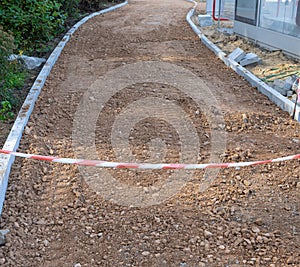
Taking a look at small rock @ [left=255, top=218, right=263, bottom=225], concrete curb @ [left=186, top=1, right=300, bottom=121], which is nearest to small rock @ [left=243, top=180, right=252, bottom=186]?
small rock @ [left=255, top=218, right=263, bottom=225]

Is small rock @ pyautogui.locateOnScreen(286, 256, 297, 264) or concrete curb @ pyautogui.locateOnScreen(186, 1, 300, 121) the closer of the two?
small rock @ pyautogui.locateOnScreen(286, 256, 297, 264)

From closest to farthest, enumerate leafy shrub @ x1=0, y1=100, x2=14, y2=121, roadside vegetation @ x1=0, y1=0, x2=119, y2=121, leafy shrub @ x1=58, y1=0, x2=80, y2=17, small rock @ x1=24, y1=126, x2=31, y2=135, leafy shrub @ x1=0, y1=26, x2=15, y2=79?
small rock @ x1=24, y1=126, x2=31, y2=135
leafy shrub @ x1=0, y1=100, x2=14, y2=121
leafy shrub @ x1=0, y1=26, x2=15, y2=79
roadside vegetation @ x1=0, y1=0, x2=119, y2=121
leafy shrub @ x1=58, y1=0, x2=80, y2=17

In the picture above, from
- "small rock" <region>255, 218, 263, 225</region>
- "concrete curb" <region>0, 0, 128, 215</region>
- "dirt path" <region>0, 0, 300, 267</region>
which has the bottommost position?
"dirt path" <region>0, 0, 300, 267</region>

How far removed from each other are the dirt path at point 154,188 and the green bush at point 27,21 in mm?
2418

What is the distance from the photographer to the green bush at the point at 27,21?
29.3 ft

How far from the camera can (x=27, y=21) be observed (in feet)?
30.1

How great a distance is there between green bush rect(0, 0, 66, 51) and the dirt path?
2.42 m

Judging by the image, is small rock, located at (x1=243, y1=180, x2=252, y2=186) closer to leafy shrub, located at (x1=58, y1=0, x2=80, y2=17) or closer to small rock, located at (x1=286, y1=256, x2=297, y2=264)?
small rock, located at (x1=286, y1=256, x2=297, y2=264)

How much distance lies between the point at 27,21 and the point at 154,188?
6.77m

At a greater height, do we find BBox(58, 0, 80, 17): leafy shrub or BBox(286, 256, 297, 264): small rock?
BBox(58, 0, 80, 17): leafy shrub

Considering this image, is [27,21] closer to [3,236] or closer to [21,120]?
[21,120]

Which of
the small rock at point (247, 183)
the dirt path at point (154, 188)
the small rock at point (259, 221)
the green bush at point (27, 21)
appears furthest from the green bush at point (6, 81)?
the small rock at point (259, 221)

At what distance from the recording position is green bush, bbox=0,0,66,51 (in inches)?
352

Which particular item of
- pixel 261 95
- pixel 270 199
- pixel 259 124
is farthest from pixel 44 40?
pixel 270 199
